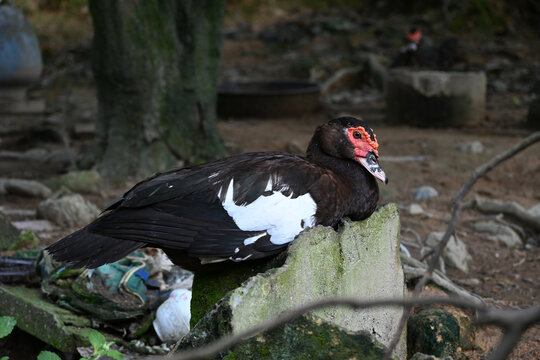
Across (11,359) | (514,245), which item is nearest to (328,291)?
(11,359)

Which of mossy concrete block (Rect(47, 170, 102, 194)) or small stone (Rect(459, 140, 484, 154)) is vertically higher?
small stone (Rect(459, 140, 484, 154))

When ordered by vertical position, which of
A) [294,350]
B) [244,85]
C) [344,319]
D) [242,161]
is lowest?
[244,85]

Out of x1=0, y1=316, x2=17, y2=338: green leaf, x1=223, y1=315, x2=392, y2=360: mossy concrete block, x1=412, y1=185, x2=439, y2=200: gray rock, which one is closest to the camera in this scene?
x1=223, y1=315, x2=392, y2=360: mossy concrete block

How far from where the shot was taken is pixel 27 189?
571 centimetres

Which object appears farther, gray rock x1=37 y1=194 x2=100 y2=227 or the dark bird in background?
the dark bird in background

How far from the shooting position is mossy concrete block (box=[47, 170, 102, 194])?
5746 mm

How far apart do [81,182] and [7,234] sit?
1.57m

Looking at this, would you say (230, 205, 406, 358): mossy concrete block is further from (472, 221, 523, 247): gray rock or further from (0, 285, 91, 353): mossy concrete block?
(472, 221, 523, 247): gray rock

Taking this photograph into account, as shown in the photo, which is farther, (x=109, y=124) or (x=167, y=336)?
(x=109, y=124)

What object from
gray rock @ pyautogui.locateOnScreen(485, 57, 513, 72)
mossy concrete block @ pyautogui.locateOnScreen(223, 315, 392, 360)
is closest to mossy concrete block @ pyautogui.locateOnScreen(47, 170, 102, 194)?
mossy concrete block @ pyautogui.locateOnScreen(223, 315, 392, 360)

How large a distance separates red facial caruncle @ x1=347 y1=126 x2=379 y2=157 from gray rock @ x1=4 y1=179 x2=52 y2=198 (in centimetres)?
348

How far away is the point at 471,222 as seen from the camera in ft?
17.3

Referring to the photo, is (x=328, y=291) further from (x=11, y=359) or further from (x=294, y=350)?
(x=11, y=359)

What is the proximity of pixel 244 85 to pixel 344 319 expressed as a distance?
860 centimetres
